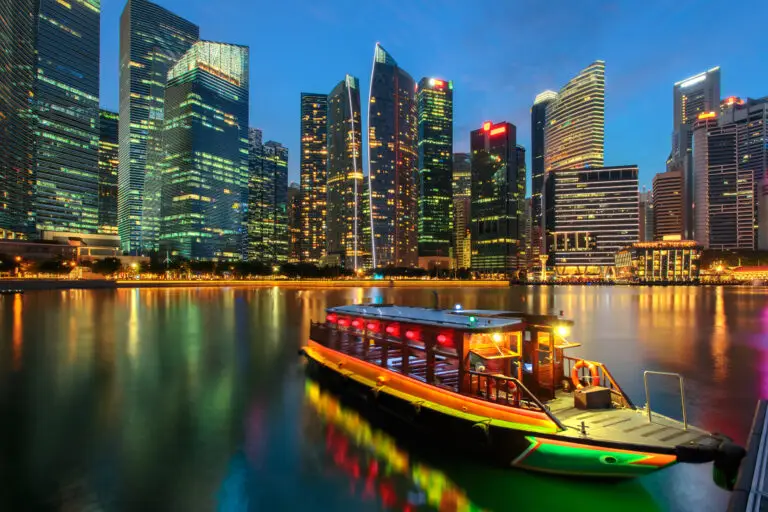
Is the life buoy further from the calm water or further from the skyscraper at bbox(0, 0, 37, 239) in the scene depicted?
the skyscraper at bbox(0, 0, 37, 239)

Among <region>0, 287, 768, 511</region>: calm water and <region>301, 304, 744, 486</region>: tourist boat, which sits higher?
<region>301, 304, 744, 486</region>: tourist boat

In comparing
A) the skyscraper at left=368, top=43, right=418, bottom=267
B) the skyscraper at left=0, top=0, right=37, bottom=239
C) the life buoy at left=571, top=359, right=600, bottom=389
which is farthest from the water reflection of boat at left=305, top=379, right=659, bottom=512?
the skyscraper at left=368, top=43, right=418, bottom=267

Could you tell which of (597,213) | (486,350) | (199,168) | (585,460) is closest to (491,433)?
(585,460)

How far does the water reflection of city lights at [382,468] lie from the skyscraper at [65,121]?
17545 cm

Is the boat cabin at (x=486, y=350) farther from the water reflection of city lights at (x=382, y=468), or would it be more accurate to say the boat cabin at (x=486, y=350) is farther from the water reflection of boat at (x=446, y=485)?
the water reflection of city lights at (x=382, y=468)

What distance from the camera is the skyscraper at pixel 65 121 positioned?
5817 inches

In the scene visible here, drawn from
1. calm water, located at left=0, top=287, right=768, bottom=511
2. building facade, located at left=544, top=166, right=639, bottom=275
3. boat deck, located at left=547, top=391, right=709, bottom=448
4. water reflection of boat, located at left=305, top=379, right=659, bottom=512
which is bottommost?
calm water, located at left=0, top=287, right=768, bottom=511

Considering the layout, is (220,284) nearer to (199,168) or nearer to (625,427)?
(199,168)

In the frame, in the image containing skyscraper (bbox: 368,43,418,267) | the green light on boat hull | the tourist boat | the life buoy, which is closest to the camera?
the green light on boat hull

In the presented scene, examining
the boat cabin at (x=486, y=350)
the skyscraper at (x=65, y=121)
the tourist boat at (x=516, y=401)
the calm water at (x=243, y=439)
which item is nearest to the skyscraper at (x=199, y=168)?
the skyscraper at (x=65, y=121)

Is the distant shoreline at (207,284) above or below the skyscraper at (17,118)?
below

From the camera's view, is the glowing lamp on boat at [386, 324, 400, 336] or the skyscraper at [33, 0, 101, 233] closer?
the glowing lamp on boat at [386, 324, 400, 336]

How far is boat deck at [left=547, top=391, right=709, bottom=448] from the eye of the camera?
334 inches

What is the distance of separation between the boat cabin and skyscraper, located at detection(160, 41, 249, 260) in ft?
601
